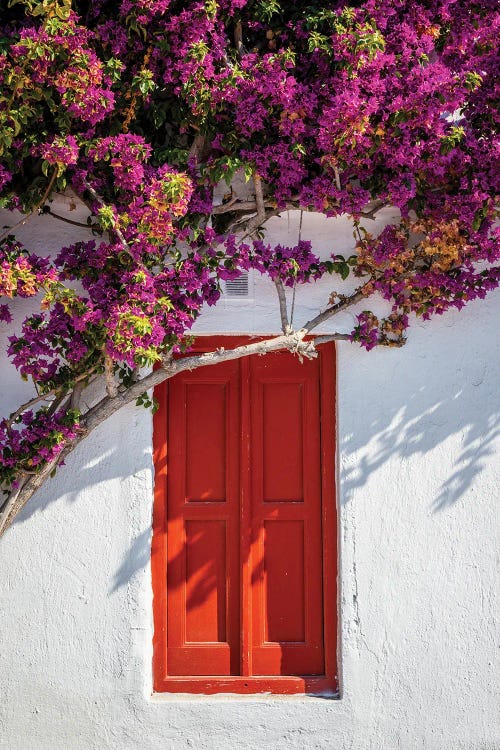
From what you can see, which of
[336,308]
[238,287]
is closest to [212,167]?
[238,287]

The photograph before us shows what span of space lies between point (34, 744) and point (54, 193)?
2.74m

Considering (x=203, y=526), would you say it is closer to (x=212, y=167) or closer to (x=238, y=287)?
(x=238, y=287)

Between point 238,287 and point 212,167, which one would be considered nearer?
point 212,167

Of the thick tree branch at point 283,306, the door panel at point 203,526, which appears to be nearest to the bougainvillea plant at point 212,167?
the thick tree branch at point 283,306

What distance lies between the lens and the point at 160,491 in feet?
15.7

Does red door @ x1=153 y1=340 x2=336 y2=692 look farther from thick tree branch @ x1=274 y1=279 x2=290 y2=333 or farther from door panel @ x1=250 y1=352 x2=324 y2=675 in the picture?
thick tree branch @ x1=274 y1=279 x2=290 y2=333

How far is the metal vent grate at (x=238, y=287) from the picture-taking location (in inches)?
187

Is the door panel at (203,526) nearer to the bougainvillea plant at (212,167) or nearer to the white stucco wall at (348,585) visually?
the white stucco wall at (348,585)

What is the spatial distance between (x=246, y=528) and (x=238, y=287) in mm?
1236

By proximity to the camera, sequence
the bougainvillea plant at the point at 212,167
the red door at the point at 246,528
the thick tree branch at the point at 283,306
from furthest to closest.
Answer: the red door at the point at 246,528
the thick tree branch at the point at 283,306
the bougainvillea plant at the point at 212,167

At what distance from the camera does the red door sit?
4.76 m

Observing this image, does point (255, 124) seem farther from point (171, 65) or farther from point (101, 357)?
point (101, 357)

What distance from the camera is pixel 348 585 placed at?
4.68 metres

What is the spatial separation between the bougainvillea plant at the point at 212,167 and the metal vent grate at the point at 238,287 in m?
0.06
